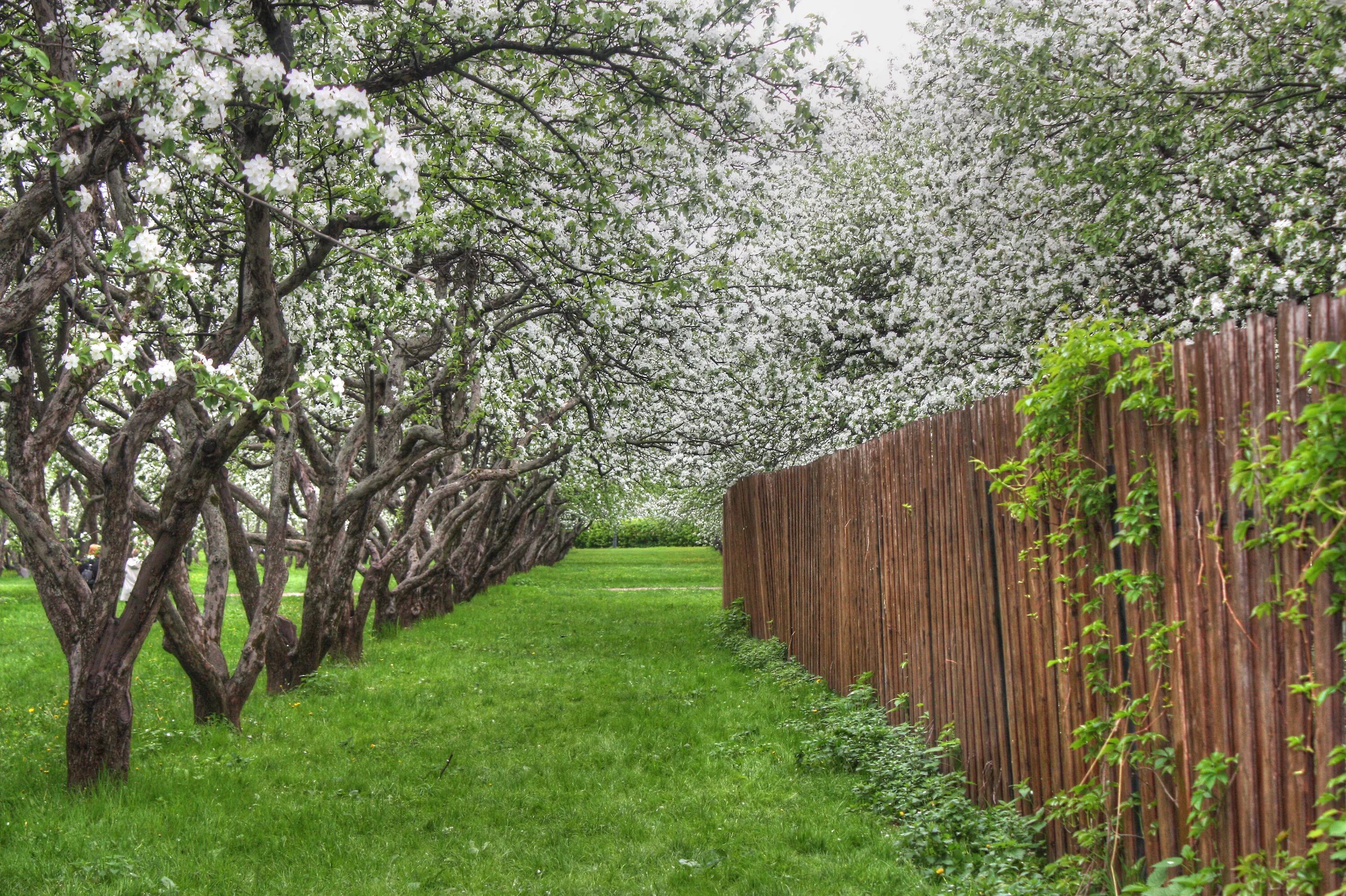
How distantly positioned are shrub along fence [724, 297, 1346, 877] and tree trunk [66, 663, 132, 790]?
4932mm

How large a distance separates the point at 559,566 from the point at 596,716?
1441 inches

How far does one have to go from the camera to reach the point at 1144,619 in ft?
12.0

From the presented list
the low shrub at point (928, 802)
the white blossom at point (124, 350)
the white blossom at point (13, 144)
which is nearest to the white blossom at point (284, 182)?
the white blossom at point (124, 350)

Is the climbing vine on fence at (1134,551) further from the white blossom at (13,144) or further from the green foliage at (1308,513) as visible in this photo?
the white blossom at (13,144)

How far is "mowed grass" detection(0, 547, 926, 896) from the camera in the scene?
5.03 meters

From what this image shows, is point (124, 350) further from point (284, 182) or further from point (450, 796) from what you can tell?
point (450, 796)

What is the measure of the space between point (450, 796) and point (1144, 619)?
4492 millimetres

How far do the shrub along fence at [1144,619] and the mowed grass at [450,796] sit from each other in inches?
36.9

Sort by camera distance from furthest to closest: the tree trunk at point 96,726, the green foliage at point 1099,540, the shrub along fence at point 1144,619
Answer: the tree trunk at point 96,726, the green foliage at point 1099,540, the shrub along fence at point 1144,619

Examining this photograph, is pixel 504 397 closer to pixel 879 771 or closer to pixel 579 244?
pixel 579 244

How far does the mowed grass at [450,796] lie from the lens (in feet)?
16.5

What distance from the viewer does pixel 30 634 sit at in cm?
1605

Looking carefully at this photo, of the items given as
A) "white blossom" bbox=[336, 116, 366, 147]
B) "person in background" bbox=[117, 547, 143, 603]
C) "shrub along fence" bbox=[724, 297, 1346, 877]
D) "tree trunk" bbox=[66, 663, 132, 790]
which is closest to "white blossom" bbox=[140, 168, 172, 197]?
"white blossom" bbox=[336, 116, 366, 147]

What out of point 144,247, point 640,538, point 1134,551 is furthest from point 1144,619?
point 640,538
